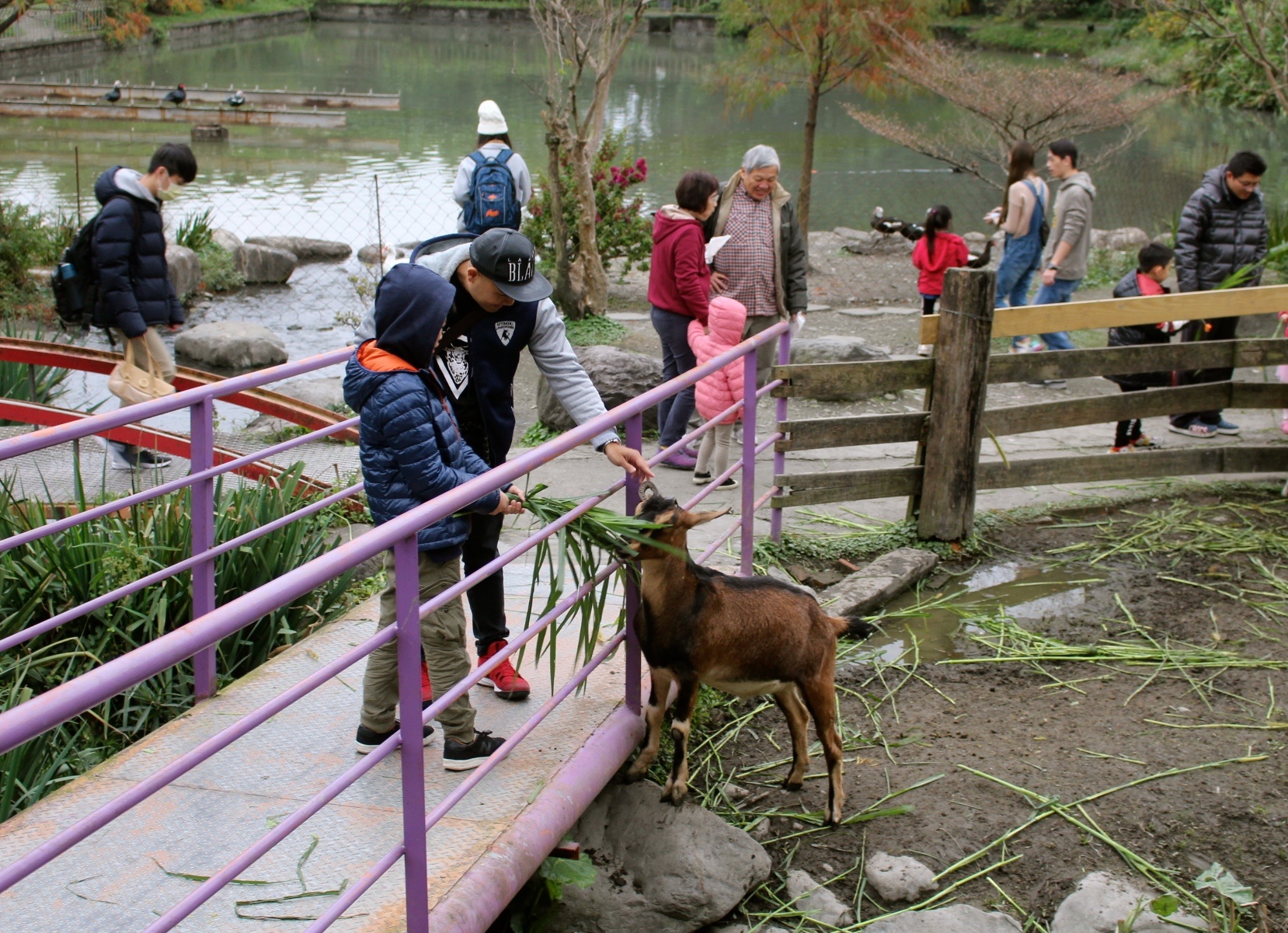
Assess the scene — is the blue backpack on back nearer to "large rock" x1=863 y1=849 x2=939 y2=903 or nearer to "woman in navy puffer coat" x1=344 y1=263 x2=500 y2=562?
"woman in navy puffer coat" x1=344 y1=263 x2=500 y2=562

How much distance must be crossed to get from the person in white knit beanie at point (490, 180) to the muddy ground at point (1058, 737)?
13.4 ft

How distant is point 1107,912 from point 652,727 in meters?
1.33

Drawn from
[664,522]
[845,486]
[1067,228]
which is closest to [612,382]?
[845,486]

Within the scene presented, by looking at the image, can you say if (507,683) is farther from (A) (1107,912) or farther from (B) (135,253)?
(B) (135,253)

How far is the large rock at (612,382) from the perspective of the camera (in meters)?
7.75

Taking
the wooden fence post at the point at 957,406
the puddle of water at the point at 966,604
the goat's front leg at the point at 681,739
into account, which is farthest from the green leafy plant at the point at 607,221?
the goat's front leg at the point at 681,739

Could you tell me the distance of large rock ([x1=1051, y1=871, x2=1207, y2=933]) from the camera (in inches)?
118

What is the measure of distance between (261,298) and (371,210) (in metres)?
4.63

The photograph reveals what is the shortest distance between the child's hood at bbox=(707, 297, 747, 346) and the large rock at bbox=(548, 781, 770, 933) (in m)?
3.02

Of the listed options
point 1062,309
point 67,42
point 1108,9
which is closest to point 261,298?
point 1062,309

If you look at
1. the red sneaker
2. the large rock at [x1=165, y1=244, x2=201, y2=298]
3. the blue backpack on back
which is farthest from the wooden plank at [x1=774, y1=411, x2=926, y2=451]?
the large rock at [x1=165, y1=244, x2=201, y2=298]

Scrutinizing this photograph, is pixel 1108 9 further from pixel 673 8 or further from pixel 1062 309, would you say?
pixel 1062 309

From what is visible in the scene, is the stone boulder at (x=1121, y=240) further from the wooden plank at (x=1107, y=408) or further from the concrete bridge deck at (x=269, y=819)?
the concrete bridge deck at (x=269, y=819)

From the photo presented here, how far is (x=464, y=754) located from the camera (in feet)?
10.4
